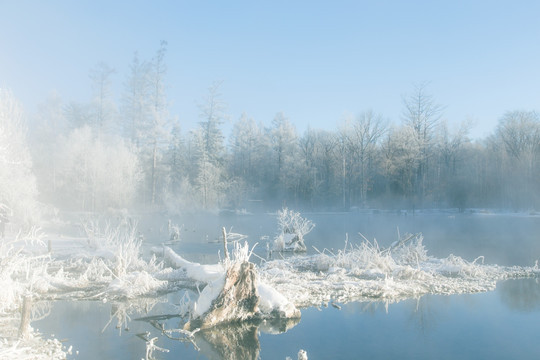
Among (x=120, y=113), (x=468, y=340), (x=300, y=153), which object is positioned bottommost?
(x=468, y=340)

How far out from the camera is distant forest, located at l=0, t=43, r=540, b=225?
35562 millimetres

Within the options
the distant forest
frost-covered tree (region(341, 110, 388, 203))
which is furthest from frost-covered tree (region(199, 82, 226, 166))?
frost-covered tree (region(341, 110, 388, 203))

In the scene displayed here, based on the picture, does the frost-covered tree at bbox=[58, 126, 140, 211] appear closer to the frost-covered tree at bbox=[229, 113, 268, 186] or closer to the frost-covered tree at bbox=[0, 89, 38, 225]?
the frost-covered tree at bbox=[0, 89, 38, 225]

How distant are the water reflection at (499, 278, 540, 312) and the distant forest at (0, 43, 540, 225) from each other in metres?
28.3

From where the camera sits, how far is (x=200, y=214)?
3666 cm

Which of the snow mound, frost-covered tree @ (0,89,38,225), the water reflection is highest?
frost-covered tree @ (0,89,38,225)

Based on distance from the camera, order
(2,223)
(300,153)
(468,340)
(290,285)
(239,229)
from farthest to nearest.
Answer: (300,153)
(239,229)
(2,223)
(290,285)
(468,340)

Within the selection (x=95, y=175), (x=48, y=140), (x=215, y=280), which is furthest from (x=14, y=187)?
(x=48, y=140)

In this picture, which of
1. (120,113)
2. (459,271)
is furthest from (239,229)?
(120,113)

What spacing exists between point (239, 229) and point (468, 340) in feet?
64.5

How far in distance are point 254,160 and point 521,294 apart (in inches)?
1597

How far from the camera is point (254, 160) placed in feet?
163

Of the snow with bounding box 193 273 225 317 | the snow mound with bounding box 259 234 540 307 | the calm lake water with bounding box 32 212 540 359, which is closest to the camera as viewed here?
the calm lake water with bounding box 32 212 540 359

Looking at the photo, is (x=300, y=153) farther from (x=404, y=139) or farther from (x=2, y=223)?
(x=2, y=223)
